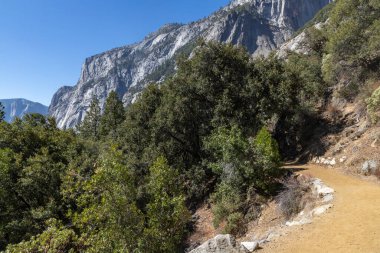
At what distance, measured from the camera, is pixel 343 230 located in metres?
12.1

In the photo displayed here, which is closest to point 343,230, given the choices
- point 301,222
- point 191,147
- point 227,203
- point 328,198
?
point 301,222

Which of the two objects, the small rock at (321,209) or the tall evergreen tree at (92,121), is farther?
the tall evergreen tree at (92,121)

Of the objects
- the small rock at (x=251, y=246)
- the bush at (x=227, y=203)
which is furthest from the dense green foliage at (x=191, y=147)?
the small rock at (x=251, y=246)

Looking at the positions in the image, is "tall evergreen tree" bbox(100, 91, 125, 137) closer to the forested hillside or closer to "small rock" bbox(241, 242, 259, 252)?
the forested hillside

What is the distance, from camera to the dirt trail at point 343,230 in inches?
434

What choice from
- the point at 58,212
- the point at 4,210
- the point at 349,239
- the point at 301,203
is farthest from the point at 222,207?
the point at 4,210

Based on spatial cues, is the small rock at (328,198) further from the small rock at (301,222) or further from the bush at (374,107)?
the bush at (374,107)

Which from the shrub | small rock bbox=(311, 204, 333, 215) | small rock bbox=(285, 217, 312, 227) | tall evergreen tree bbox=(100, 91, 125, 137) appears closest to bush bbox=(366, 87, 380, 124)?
small rock bbox=(311, 204, 333, 215)

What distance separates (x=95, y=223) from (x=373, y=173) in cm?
1667

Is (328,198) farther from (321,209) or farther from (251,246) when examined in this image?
(251,246)

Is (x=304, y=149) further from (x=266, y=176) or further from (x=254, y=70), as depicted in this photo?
(x=266, y=176)

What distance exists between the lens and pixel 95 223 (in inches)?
477

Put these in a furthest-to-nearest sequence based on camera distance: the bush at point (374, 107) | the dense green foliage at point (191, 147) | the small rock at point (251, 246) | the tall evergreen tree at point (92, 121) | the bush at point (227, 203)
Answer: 1. the tall evergreen tree at point (92, 121)
2. the bush at point (374, 107)
3. the dense green foliage at point (191, 147)
4. the bush at point (227, 203)
5. the small rock at point (251, 246)

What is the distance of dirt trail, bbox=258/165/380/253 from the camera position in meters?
11.0
